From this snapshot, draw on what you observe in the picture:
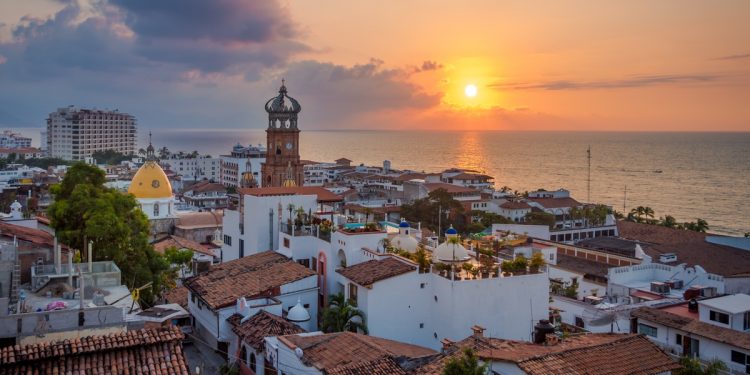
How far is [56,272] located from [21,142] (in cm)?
17365

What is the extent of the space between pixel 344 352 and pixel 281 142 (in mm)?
50971

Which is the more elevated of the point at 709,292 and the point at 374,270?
the point at 374,270

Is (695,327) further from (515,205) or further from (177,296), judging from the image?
(515,205)

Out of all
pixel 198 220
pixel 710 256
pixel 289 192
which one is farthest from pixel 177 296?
pixel 710 256

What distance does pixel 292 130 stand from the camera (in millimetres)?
67312

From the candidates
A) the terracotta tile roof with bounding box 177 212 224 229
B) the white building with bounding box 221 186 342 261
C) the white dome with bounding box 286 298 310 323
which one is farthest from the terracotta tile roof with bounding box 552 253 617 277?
the terracotta tile roof with bounding box 177 212 224 229

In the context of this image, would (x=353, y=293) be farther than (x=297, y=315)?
Yes

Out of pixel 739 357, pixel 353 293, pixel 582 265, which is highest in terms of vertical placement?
pixel 353 293

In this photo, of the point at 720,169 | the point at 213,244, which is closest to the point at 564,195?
the point at 213,244

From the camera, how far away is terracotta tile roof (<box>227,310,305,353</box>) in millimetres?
19802

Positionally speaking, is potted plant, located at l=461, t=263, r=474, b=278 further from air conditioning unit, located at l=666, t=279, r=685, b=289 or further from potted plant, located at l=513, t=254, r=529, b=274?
air conditioning unit, located at l=666, t=279, r=685, b=289

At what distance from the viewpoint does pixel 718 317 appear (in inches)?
857

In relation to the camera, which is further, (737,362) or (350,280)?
(350,280)

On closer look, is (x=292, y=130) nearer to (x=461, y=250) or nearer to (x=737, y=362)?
(x=461, y=250)
